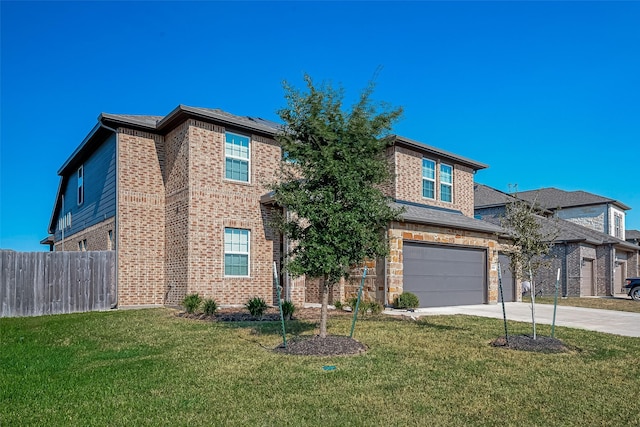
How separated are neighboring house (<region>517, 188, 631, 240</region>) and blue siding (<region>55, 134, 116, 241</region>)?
87.8 feet

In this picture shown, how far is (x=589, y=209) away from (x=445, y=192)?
19.8 m

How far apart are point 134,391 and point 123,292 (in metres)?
10.7

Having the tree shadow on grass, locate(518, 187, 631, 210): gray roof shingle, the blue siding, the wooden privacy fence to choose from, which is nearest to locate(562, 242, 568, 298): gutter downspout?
locate(518, 187, 631, 210): gray roof shingle

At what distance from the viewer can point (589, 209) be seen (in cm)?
3438

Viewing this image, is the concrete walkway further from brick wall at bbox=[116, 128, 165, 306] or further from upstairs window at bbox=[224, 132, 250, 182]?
brick wall at bbox=[116, 128, 165, 306]

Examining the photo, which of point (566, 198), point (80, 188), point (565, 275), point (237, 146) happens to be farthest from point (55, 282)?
point (566, 198)

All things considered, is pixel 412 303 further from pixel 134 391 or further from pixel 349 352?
pixel 134 391

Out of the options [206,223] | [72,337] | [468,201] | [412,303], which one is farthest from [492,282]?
[72,337]

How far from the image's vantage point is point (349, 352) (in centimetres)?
796

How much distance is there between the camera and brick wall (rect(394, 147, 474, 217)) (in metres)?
18.3

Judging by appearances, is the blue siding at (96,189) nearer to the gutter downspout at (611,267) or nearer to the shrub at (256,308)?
the shrub at (256,308)

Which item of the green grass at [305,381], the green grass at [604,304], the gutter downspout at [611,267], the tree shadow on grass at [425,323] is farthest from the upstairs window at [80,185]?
the gutter downspout at [611,267]

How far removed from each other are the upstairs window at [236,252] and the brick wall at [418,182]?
6.05 m

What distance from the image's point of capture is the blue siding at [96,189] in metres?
16.5
